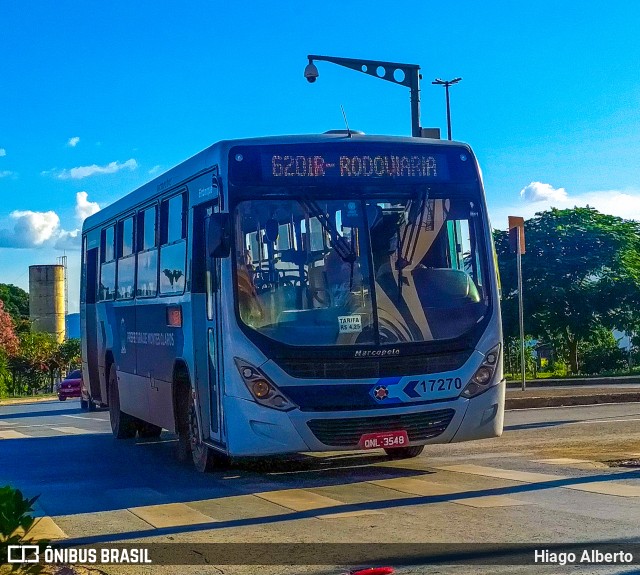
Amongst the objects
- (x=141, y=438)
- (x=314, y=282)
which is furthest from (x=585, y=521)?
(x=141, y=438)

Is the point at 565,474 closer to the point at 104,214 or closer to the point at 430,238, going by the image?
the point at 430,238

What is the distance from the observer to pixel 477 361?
10.8 metres

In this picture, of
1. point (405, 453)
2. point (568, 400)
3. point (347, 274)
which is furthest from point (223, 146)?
point (568, 400)

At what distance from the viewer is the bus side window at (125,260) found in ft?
49.5

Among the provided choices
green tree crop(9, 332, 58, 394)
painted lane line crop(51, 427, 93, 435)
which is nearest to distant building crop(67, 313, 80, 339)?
green tree crop(9, 332, 58, 394)

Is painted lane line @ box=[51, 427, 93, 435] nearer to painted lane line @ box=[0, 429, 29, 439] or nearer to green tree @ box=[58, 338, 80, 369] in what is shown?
painted lane line @ box=[0, 429, 29, 439]

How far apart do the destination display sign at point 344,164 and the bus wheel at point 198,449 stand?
9.06 ft

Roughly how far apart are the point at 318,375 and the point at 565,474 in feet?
8.99

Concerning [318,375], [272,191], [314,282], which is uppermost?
[272,191]

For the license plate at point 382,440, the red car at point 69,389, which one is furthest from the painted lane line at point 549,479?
the red car at point 69,389

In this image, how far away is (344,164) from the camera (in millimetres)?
10984

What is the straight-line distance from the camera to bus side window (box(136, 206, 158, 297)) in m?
13.7

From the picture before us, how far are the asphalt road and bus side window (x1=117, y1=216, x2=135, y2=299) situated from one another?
2.32 m

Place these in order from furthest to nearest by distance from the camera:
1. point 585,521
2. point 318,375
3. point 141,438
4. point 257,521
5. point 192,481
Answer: point 141,438, point 192,481, point 318,375, point 257,521, point 585,521
